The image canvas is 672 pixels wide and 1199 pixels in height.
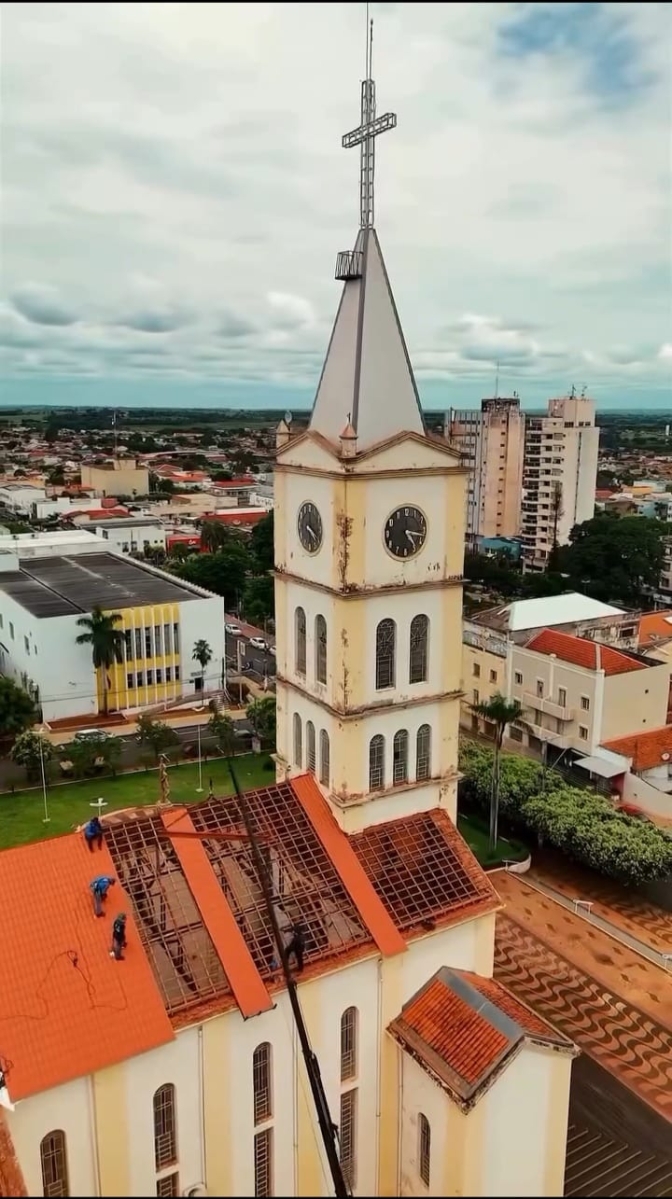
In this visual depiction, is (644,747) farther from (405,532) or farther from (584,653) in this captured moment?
(405,532)

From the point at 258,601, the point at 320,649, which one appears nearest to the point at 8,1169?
the point at 320,649

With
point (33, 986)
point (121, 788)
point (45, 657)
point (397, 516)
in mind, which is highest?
point (397, 516)

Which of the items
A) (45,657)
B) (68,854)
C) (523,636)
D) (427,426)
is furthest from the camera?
(45,657)

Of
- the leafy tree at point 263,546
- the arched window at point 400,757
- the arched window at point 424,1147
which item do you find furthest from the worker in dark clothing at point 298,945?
the leafy tree at point 263,546

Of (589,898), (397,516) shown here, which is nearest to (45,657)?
(589,898)

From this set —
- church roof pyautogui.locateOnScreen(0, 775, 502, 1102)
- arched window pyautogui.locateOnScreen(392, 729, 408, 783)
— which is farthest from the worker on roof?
arched window pyautogui.locateOnScreen(392, 729, 408, 783)

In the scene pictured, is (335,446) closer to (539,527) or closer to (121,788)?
(121,788)

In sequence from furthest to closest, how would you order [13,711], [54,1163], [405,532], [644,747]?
1. [13,711]
2. [644,747]
3. [405,532]
4. [54,1163]
